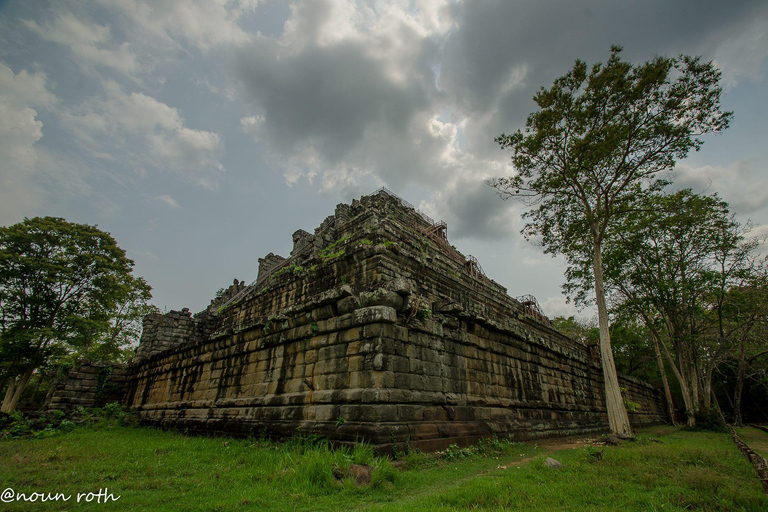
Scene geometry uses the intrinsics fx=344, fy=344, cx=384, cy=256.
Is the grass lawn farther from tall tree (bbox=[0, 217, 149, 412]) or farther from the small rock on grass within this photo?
tall tree (bbox=[0, 217, 149, 412])

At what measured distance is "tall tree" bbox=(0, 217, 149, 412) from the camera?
18844 millimetres

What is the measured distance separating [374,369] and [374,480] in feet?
6.44

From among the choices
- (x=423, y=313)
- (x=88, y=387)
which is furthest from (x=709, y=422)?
(x=88, y=387)

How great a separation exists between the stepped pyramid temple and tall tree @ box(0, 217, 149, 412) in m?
6.78

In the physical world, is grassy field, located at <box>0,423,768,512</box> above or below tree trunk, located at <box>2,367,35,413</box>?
below

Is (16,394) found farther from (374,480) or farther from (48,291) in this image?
(374,480)

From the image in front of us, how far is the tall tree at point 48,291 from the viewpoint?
18844 millimetres

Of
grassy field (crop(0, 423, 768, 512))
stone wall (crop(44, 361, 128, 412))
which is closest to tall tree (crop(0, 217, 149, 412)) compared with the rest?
stone wall (crop(44, 361, 128, 412))

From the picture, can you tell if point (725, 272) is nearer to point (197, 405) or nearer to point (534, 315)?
point (534, 315)

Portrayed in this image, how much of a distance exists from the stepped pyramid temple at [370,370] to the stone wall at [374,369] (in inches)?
1.3

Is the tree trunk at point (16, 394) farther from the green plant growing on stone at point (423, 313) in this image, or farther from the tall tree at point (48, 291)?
the green plant growing on stone at point (423, 313)

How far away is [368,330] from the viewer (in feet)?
21.8

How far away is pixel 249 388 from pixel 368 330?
434 centimetres

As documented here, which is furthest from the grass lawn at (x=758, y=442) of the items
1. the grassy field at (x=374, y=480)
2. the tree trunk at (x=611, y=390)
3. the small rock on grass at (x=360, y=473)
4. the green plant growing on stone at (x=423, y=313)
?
the small rock on grass at (x=360, y=473)
